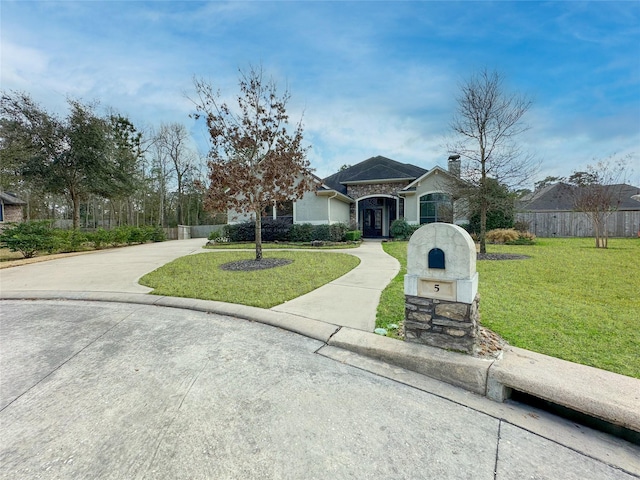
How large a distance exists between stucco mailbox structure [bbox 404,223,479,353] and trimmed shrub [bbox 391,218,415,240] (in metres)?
13.6

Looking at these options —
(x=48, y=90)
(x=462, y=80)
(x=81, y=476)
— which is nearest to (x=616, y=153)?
(x=462, y=80)

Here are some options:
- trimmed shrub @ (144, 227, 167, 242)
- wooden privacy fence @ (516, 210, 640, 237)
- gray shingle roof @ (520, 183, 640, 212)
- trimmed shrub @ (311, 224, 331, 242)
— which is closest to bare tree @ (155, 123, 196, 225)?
trimmed shrub @ (144, 227, 167, 242)

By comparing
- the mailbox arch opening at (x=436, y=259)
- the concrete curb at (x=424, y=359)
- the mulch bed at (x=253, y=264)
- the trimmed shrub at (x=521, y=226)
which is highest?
the trimmed shrub at (x=521, y=226)

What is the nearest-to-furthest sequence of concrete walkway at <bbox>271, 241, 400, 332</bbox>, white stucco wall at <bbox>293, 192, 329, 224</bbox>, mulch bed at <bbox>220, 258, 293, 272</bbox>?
concrete walkway at <bbox>271, 241, 400, 332</bbox>
mulch bed at <bbox>220, 258, 293, 272</bbox>
white stucco wall at <bbox>293, 192, 329, 224</bbox>

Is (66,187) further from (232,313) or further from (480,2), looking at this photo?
(480,2)

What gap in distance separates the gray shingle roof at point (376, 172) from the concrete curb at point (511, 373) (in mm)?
16329

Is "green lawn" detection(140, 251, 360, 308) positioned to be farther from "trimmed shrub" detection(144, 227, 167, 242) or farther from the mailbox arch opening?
"trimmed shrub" detection(144, 227, 167, 242)

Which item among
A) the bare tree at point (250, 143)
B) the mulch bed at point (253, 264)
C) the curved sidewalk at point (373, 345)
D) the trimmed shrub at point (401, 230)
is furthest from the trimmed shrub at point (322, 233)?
the curved sidewalk at point (373, 345)

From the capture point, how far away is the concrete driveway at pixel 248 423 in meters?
1.79

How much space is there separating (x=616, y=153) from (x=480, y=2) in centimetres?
1298

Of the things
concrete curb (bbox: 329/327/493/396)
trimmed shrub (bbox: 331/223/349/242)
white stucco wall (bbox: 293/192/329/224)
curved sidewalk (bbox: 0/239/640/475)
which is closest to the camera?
curved sidewalk (bbox: 0/239/640/475)

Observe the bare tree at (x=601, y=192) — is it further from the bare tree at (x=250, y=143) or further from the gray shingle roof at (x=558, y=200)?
the bare tree at (x=250, y=143)

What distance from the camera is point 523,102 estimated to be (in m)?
9.49

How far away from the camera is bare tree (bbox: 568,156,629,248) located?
12430 millimetres
